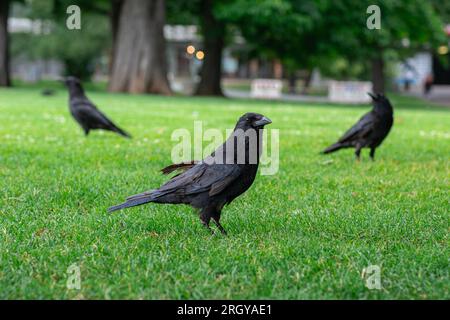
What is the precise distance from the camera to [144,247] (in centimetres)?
427

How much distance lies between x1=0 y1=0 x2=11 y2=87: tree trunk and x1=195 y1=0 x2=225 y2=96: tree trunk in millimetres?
11602

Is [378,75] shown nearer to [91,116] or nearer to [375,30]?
[375,30]

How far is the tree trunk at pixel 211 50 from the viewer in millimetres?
32719

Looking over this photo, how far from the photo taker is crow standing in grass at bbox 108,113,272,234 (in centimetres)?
426

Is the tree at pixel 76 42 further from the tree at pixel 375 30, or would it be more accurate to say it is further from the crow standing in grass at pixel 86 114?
the crow standing in grass at pixel 86 114

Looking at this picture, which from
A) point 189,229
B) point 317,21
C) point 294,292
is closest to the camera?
point 294,292

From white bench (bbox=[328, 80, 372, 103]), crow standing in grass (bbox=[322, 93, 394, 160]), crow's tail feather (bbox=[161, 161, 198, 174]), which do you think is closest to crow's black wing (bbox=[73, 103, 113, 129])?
crow standing in grass (bbox=[322, 93, 394, 160])

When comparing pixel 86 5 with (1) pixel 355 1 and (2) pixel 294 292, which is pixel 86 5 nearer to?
(1) pixel 355 1

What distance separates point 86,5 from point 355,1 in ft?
52.6

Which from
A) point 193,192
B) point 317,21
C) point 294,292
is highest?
point 317,21

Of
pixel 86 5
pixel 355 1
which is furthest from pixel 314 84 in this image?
pixel 355 1

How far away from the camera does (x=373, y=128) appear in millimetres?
8242

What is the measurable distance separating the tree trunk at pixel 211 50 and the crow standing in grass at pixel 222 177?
28744mm

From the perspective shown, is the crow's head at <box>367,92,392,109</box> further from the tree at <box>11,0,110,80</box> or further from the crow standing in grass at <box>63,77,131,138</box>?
the tree at <box>11,0,110,80</box>
